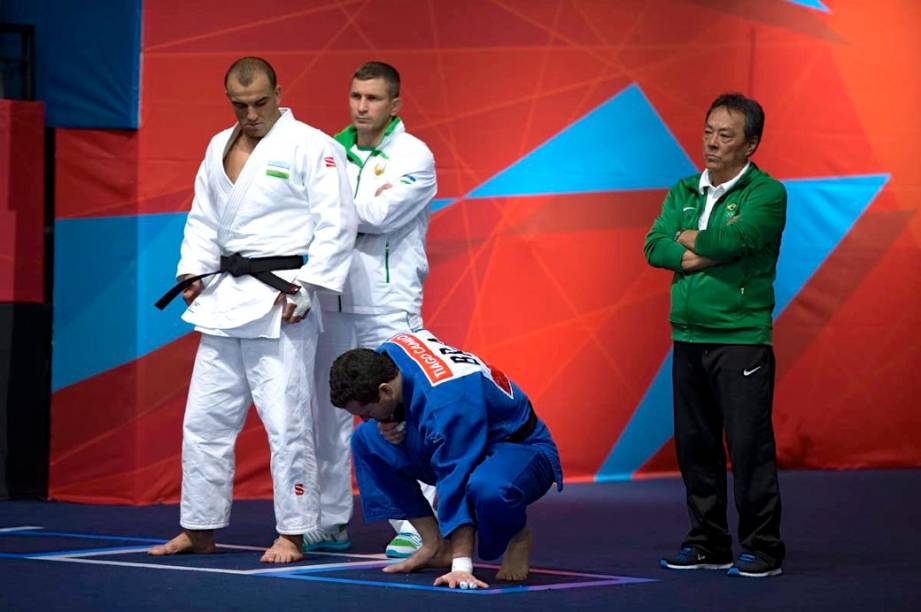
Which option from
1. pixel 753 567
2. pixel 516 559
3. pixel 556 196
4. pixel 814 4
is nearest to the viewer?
pixel 516 559

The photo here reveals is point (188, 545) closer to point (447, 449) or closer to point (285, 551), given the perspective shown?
point (285, 551)

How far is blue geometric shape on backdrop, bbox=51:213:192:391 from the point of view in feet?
19.2

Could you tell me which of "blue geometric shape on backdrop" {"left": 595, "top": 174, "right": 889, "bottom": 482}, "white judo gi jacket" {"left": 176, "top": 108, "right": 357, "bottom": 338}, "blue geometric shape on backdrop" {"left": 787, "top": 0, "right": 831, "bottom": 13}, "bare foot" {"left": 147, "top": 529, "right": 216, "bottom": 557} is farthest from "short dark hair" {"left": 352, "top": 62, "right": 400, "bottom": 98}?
"blue geometric shape on backdrop" {"left": 787, "top": 0, "right": 831, "bottom": 13}

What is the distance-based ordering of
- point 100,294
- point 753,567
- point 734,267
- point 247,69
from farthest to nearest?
point 100,294 < point 247,69 < point 734,267 < point 753,567

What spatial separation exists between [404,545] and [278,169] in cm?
119

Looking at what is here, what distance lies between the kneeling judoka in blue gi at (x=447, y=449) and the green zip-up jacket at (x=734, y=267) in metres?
0.59

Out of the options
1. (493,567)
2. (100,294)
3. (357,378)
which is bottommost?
(493,567)

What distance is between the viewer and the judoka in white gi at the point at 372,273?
4.75 metres

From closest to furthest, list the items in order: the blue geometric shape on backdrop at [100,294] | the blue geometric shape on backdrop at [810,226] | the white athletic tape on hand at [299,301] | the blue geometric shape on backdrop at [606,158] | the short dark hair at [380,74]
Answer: the white athletic tape on hand at [299,301], the short dark hair at [380,74], the blue geometric shape on backdrop at [100,294], the blue geometric shape on backdrop at [606,158], the blue geometric shape on backdrop at [810,226]

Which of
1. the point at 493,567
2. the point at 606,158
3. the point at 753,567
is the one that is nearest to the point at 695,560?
the point at 753,567

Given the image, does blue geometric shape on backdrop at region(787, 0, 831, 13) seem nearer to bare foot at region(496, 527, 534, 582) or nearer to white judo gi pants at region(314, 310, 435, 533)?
white judo gi pants at region(314, 310, 435, 533)

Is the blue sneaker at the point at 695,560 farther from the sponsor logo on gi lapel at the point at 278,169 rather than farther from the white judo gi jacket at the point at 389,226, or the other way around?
the sponsor logo on gi lapel at the point at 278,169

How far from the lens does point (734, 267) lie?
4320mm

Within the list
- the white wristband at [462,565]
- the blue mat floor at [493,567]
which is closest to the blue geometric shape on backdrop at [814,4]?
the blue mat floor at [493,567]
